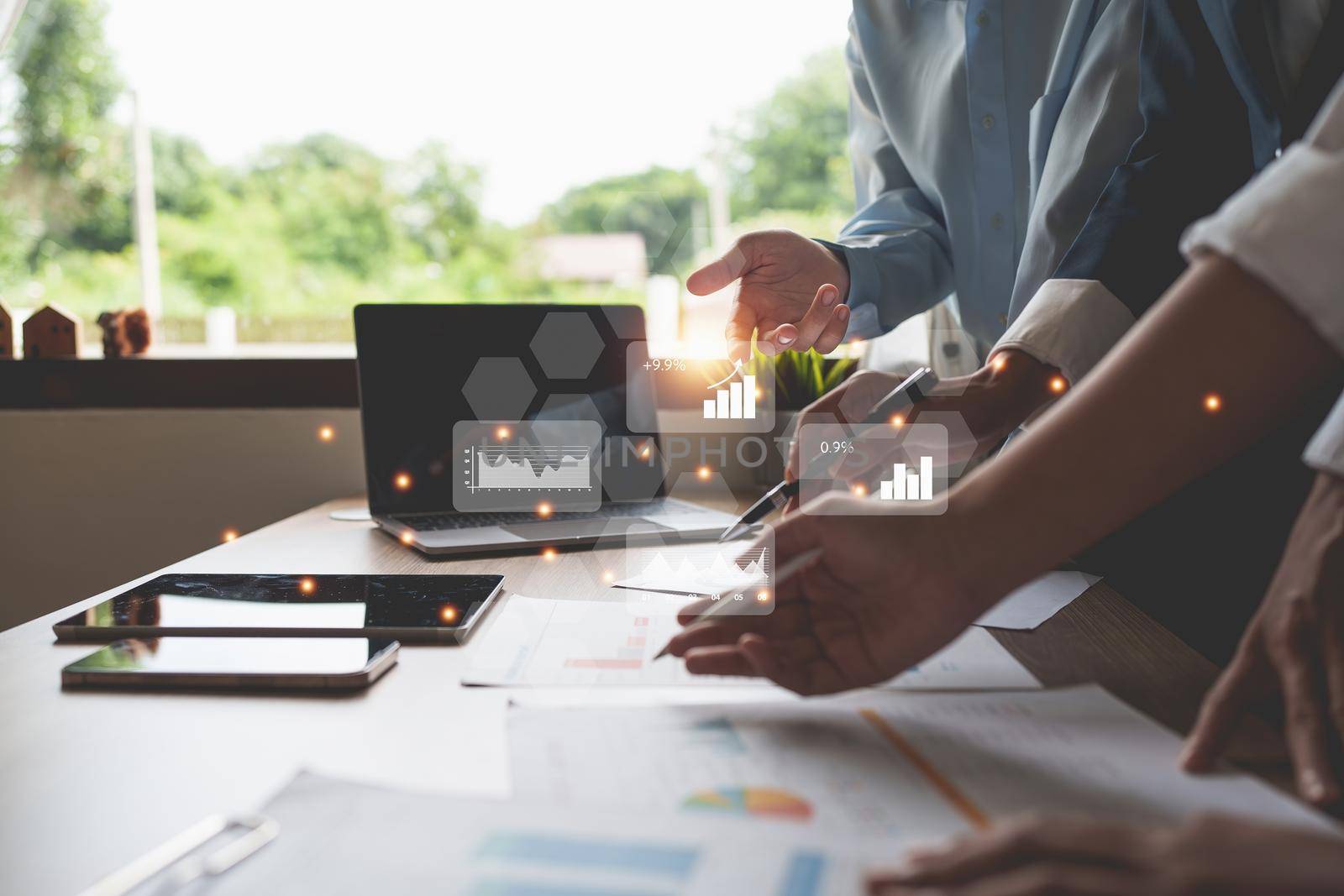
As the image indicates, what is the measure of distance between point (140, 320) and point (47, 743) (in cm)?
140

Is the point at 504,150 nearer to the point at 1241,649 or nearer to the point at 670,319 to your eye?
the point at 670,319

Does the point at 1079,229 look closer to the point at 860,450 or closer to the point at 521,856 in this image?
the point at 860,450

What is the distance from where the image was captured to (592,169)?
7.72 ft

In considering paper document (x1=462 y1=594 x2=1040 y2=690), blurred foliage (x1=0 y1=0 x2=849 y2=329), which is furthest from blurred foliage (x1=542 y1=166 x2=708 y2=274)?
paper document (x1=462 y1=594 x2=1040 y2=690)

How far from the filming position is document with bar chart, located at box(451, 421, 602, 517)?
1.28m

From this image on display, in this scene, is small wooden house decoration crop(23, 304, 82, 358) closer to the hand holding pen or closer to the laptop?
the laptop

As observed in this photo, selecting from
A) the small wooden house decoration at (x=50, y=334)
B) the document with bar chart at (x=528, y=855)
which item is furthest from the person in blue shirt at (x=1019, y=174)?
the small wooden house decoration at (x=50, y=334)

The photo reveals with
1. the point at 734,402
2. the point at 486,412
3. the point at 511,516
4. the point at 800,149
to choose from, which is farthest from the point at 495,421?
the point at 800,149

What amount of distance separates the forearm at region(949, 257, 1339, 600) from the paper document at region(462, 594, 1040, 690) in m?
0.14

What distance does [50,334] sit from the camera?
5.42 ft

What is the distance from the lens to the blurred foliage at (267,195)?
7.42 feet

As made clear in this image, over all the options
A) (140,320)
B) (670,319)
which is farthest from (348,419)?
(670,319)

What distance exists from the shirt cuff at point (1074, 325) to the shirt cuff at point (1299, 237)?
0.36 meters

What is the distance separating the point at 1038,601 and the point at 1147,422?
1.24 ft
